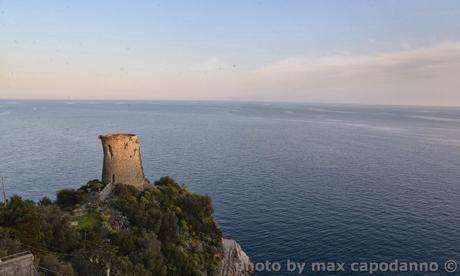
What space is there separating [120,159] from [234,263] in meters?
16.8

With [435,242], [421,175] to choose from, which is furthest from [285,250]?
[421,175]

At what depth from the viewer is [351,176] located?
270 feet

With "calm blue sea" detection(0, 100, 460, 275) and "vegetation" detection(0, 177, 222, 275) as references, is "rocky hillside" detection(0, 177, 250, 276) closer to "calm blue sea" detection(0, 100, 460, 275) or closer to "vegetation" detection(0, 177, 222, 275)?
"vegetation" detection(0, 177, 222, 275)

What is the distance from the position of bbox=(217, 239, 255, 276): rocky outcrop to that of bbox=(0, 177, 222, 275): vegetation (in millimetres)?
1164

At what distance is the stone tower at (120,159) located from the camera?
41250 millimetres

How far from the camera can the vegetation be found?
1027 inches

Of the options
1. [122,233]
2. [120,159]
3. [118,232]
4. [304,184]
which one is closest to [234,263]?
[122,233]

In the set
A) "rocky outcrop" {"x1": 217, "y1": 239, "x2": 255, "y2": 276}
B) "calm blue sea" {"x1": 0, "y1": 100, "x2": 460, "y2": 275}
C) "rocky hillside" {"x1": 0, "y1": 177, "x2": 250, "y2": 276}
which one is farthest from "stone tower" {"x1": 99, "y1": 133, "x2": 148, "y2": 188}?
"calm blue sea" {"x1": 0, "y1": 100, "x2": 460, "y2": 275}

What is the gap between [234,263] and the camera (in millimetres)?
41188

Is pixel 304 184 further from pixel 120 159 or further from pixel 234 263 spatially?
pixel 120 159

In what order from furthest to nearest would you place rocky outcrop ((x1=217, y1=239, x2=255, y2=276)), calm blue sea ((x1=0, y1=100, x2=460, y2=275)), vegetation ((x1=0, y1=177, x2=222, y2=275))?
1. calm blue sea ((x1=0, y1=100, x2=460, y2=275))
2. rocky outcrop ((x1=217, y1=239, x2=255, y2=276))
3. vegetation ((x1=0, y1=177, x2=222, y2=275))

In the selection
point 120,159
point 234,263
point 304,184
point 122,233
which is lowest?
point 234,263

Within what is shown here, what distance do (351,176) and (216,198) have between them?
32719 mm

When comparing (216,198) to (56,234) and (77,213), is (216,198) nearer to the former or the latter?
(77,213)
